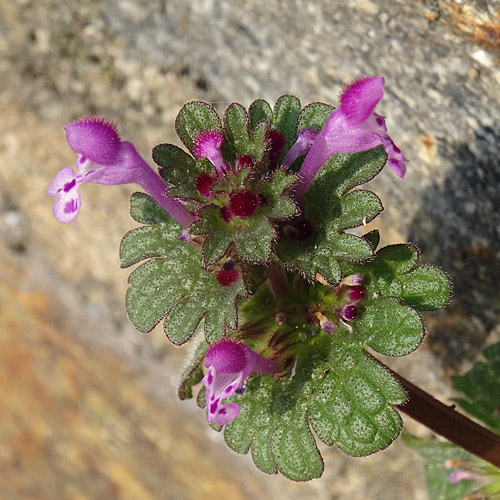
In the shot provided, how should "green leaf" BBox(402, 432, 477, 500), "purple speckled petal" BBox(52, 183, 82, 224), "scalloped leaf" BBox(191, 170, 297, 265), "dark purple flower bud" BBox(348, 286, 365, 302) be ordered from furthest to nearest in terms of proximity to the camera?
"green leaf" BBox(402, 432, 477, 500) → "dark purple flower bud" BBox(348, 286, 365, 302) → "purple speckled petal" BBox(52, 183, 82, 224) → "scalloped leaf" BBox(191, 170, 297, 265)

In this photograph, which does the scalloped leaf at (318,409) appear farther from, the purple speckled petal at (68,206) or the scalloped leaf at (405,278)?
the purple speckled petal at (68,206)

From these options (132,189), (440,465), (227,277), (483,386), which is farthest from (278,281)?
A: (132,189)

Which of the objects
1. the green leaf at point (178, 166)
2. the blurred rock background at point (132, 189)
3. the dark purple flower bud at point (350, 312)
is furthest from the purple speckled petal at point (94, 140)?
the blurred rock background at point (132, 189)

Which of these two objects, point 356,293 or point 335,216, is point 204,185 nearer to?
point 335,216

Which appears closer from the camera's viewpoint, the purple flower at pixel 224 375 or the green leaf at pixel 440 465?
the purple flower at pixel 224 375

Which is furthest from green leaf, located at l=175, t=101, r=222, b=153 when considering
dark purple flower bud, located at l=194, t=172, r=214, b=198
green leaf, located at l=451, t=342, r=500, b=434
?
green leaf, located at l=451, t=342, r=500, b=434

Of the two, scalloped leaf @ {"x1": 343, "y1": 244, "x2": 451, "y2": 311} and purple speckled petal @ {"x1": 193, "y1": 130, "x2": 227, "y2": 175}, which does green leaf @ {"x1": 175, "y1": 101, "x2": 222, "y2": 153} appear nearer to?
purple speckled petal @ {"x1": 193, "y1": 130, "x2": 227, "y2": 175}
